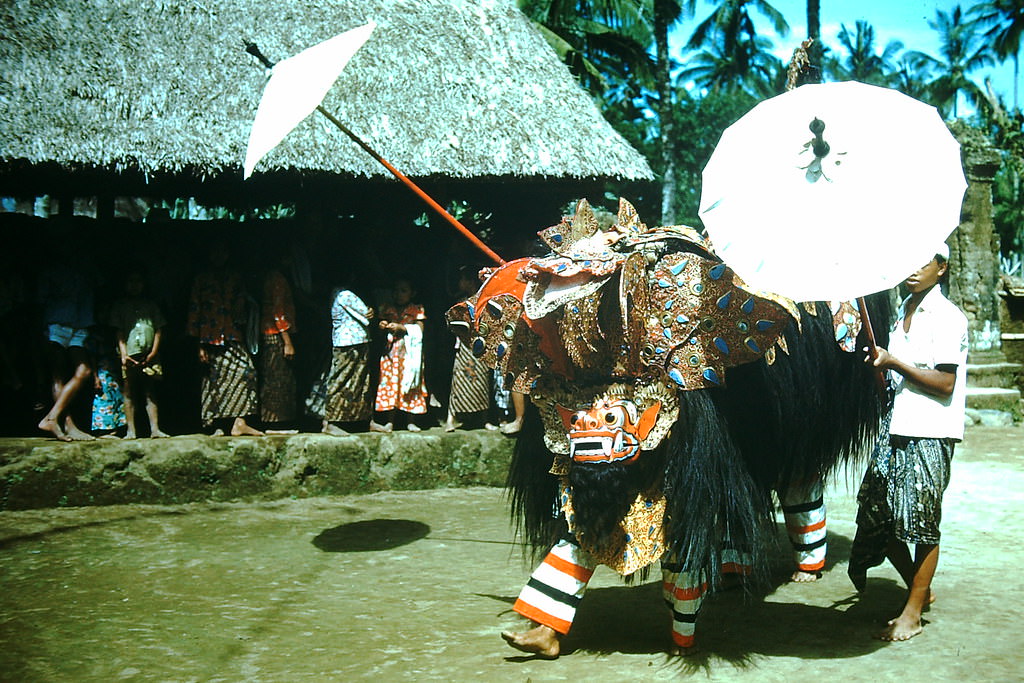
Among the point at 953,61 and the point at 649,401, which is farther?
the point at 953,61

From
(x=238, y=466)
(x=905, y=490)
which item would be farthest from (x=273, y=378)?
(x=905, y=490)

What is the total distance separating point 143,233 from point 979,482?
22.7 ft

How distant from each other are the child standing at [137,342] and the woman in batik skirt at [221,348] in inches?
11.7

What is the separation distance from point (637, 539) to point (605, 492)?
22 cm

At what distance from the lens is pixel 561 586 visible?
3.77m

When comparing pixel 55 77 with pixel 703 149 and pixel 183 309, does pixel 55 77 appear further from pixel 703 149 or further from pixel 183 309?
pixel 703 149

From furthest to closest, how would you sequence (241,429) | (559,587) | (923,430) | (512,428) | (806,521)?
1. (512,428)
2. (241,429)
3. (806,521)
4. (923,430)
5. (559,587)

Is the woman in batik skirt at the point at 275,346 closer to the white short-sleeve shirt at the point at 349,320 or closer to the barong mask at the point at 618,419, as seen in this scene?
the white short-sleeve shirt at the point at 349,320

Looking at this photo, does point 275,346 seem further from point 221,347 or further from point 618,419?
point 618,419

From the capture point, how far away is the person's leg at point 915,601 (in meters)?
3.97

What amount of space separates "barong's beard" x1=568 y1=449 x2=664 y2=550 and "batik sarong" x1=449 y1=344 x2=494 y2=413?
4.35m

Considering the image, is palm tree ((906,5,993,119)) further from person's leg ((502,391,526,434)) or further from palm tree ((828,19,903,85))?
person's leg ((502,391,526,434))

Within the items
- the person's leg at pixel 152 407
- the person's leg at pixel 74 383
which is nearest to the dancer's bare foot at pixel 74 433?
the person's leg at pixel 74 383

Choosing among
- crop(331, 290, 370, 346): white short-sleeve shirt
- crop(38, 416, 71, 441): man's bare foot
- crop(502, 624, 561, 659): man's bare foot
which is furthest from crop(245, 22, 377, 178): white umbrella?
crop(38, 416, 71, 441): man's bare foot
